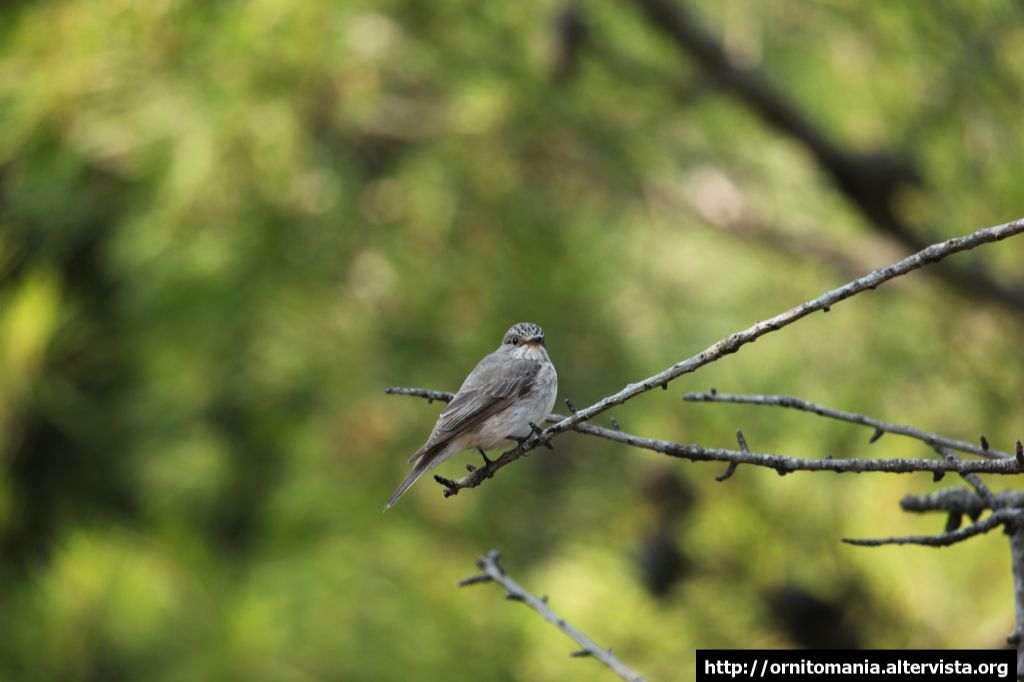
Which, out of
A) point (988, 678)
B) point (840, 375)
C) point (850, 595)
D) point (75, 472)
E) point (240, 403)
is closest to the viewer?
point (988, 678)

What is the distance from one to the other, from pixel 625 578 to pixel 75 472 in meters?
2.96

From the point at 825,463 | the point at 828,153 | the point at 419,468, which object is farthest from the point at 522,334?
the point at 828,153

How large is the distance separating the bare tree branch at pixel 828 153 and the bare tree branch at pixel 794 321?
302cm

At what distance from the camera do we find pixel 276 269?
16.6ft

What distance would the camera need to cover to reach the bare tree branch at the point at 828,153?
4.29 metres

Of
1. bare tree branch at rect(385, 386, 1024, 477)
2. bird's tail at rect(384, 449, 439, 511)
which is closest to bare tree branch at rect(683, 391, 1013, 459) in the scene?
bare tree branch at rect(385, 386, 1024, 477)

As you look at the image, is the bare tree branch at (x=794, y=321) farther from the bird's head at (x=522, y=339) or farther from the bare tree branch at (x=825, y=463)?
the bird's head at (x=522, y=339)

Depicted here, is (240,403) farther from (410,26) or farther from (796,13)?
(796,13)

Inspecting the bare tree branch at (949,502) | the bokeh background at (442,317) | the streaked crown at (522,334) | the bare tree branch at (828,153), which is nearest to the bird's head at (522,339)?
the streaked crown at (522,334)

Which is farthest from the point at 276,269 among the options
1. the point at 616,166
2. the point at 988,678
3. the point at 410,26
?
the point at 988,678

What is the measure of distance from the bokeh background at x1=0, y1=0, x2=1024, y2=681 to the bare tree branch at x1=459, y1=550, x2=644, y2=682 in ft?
6.68

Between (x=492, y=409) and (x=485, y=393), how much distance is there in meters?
0.08

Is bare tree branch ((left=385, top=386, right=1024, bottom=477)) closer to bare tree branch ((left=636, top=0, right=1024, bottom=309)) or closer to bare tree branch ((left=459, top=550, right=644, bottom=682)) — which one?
bare tree branch ((left=459, top=550, right=644, bottom=682))

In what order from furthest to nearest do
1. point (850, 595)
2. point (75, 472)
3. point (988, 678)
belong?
point (75, 472) < point (850, 595) < point (988, 678)
